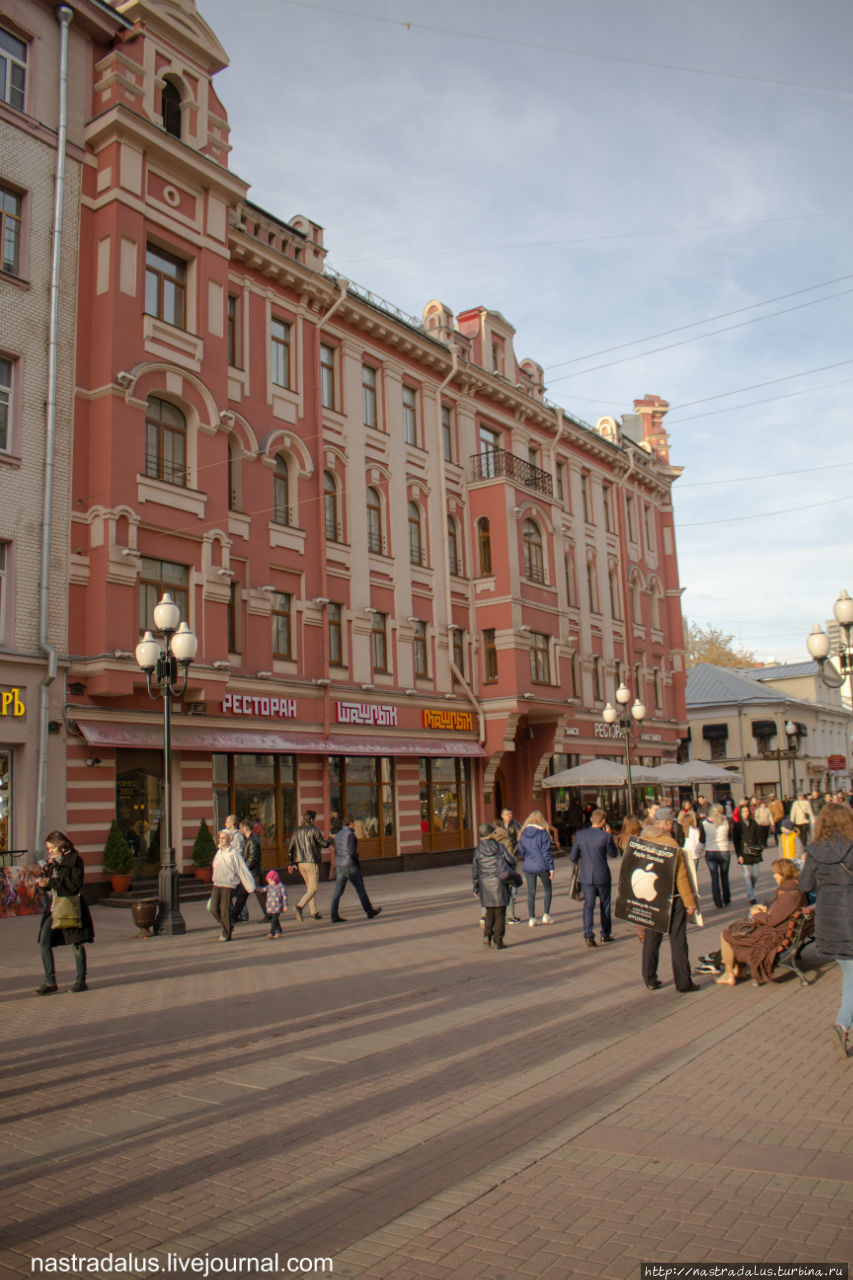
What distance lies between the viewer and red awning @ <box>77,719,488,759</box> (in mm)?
19828

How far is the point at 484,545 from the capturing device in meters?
33.4

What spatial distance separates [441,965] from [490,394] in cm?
2685

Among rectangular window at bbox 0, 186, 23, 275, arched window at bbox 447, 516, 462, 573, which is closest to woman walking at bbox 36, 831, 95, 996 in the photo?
rectangular window at bbox 0, 186, 23, 275

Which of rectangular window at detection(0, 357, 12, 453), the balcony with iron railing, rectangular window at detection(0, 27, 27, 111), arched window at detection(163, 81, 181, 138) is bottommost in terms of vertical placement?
rectangular window at detection(0, 357, 12, 453)

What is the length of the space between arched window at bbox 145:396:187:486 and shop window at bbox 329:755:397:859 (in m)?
8.91

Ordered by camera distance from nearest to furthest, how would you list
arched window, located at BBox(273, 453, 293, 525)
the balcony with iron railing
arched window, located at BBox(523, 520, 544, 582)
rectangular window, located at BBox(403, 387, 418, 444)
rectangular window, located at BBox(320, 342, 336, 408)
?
arched window, located at BBox(273, 453, 293, 525) → rectangular window, located at BBox(320, 342, 336, 408) → rectangular window, located at BBox(403, 387, 418, 444) → the balcony with iron railing → arched window, located at BBox(523, 520, 544, 582)

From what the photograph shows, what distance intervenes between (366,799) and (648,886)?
18724 mm

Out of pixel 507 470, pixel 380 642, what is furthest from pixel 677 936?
pixel 507 470

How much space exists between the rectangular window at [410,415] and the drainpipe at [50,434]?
13019 millimetres

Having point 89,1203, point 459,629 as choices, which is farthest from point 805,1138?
point 459,629

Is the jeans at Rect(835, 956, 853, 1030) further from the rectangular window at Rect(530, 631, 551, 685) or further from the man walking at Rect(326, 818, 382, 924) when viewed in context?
the rectangular window at Rect(530, 631, 551, 685)

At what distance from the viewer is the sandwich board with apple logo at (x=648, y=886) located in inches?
378

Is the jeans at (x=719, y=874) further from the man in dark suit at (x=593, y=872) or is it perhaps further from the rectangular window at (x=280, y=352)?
the rectangular window at (x=280, y=352)

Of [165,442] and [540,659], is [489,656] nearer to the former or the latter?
[540,659]
